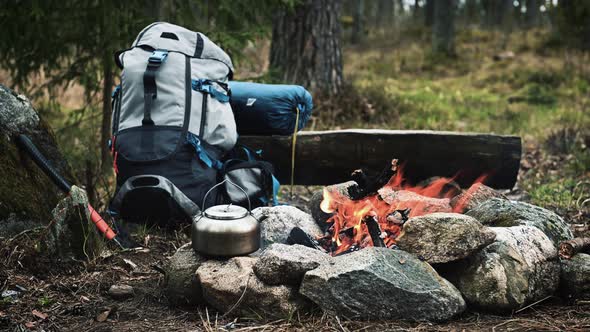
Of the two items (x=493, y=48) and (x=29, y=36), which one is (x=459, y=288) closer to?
(x=29, y=36)

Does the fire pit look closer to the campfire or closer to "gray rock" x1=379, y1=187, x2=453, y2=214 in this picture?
the campfire

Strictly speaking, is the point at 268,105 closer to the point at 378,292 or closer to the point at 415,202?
the point at 415,202

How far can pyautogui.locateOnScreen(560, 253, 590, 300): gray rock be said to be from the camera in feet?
10.0

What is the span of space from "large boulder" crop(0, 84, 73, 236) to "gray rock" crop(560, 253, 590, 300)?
3.01 m

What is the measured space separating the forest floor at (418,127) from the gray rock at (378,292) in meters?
0.05

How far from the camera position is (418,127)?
8305 millimetres

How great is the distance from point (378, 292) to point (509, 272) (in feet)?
2.28

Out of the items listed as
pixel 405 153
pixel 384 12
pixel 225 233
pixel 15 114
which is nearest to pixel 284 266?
pixel 225 233

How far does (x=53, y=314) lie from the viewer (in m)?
3.00

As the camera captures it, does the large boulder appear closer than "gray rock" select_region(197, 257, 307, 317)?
No

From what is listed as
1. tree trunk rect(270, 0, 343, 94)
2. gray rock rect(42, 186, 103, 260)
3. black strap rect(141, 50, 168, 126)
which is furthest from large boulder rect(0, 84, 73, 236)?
tree trunk rect(270, 0, 343, 94)

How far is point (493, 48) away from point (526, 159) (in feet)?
36.4

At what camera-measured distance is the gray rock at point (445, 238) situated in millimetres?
2910

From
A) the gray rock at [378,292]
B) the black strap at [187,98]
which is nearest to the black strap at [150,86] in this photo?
the black strap at [187,98]
